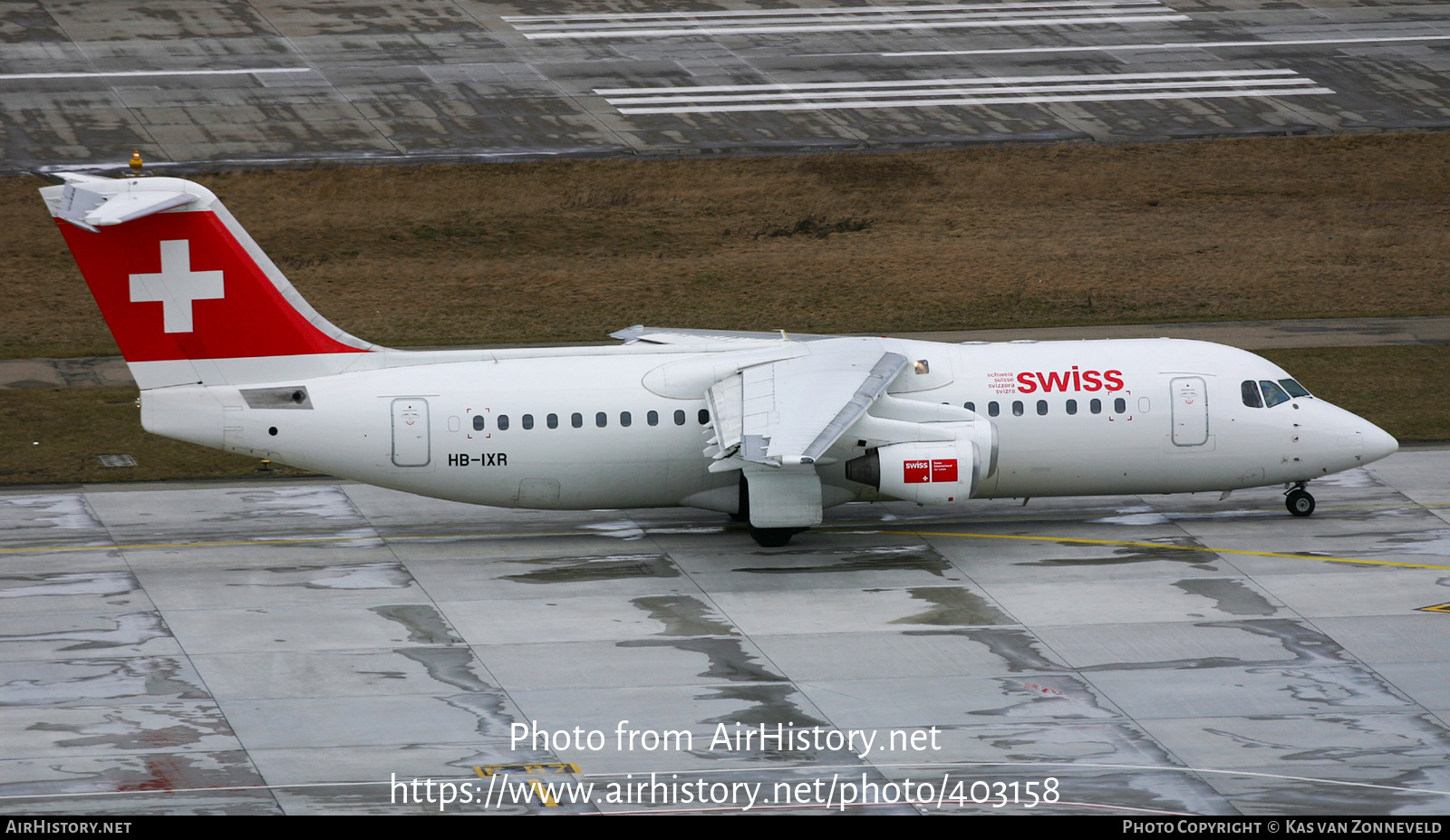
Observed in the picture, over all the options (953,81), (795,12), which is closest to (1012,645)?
(953,81)

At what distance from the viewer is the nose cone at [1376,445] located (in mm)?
33594

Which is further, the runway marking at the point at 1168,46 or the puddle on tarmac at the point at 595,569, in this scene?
the runway marking at the point at 1168,46

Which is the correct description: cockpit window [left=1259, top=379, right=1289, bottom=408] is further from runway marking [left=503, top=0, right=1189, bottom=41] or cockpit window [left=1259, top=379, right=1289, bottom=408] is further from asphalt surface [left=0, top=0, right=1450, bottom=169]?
runway marking [left=503, top=0, right=1189, bottom=41]

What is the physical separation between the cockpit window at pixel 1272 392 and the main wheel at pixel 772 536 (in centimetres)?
902

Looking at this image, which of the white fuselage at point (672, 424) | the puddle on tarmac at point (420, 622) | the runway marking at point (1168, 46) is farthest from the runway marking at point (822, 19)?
the puddle on tarmac at point (420, 622)

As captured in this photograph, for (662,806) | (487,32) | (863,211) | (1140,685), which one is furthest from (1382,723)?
(487,32)

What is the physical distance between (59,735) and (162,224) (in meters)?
9.74

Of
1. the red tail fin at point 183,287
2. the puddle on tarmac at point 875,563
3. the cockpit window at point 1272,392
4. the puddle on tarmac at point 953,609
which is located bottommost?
the puddle on tarmac at point 875,563

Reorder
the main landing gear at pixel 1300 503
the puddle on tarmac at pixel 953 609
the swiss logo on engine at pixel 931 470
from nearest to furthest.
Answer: the puddle on tarmac at pixel 953 609
the swiss logo on engine at pixel 931 470
the main landing gear at pixel 1300 503

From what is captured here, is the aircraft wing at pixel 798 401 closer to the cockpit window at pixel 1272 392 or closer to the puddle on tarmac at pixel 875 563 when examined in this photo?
the puddle on tarmac at pixel 875 563

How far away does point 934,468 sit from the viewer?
102 feet

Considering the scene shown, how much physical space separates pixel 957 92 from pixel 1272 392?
102 feet
